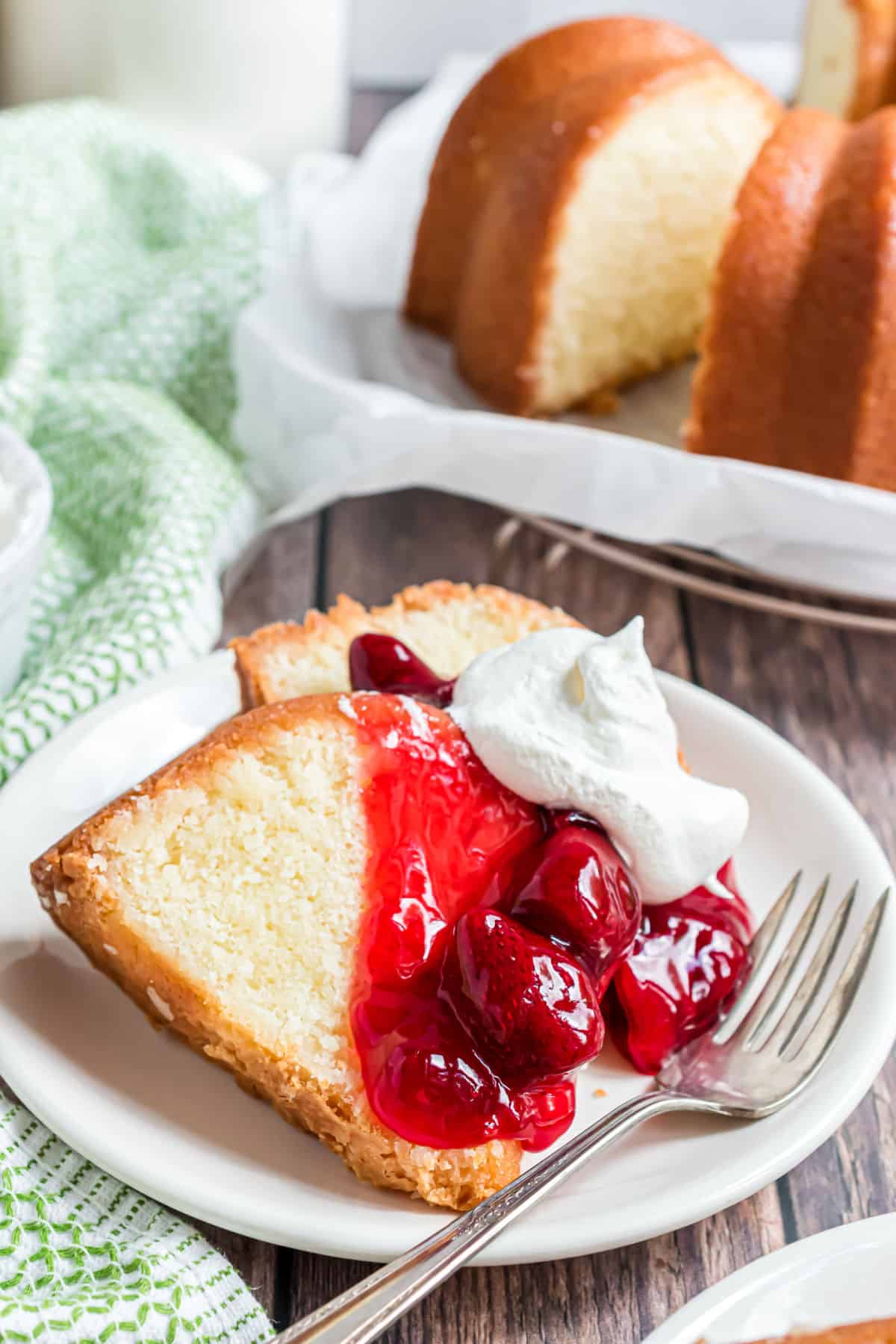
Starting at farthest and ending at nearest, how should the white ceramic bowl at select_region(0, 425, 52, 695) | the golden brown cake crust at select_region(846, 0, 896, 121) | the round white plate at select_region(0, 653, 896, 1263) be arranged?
the golden brown cake crust at select_region(846, 0, 896, 121) → the white ceramic bowl at select_region(0, 425, 52, 695) → the round white plate at select_region(0, 653, 896, 1263)

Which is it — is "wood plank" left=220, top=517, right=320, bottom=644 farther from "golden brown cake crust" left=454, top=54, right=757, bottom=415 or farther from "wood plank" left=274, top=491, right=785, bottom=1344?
"wood plank" left=274, top=491, right=785, bottom=1344

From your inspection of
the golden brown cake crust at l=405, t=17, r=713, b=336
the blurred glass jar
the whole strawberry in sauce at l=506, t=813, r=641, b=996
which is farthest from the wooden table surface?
the blurred glass jar

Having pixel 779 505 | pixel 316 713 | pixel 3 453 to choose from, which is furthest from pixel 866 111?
pixel 316 713

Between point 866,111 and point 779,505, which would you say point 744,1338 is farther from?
point 866,111

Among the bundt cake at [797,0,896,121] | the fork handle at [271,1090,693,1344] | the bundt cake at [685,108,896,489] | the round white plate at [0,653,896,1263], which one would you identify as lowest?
the round white plate at [0,653,896,1263]

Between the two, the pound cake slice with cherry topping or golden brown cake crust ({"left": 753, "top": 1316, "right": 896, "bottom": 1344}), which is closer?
golden brown cake crust ({"left": 753, "top": 1316, "right": 896, "bottom": 1344})

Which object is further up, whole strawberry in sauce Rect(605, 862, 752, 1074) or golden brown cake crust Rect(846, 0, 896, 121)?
golden brown cake crust Rect(846, 0, 896, 121)

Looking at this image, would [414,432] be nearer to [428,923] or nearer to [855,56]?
[428,923]
